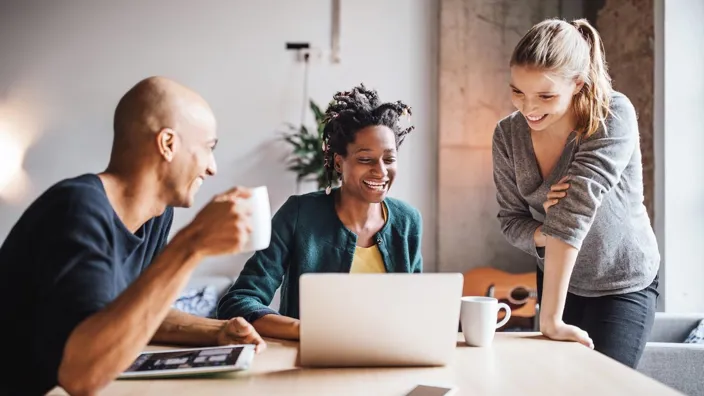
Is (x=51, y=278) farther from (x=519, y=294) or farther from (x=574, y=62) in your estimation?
(x=519, y=294)

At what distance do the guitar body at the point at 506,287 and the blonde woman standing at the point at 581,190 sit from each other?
79.9 inches

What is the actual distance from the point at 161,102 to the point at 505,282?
9.87 feet

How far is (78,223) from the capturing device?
104cm

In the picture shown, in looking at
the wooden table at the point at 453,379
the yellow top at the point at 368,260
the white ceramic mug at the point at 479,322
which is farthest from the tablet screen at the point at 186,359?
the yellow top at the point at 368,260

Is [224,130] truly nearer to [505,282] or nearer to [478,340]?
[505,282]

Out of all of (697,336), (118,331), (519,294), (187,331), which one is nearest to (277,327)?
(187,331)

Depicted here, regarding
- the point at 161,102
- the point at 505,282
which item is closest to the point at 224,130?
the point at 505,282

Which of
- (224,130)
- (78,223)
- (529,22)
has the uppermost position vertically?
(529,22)

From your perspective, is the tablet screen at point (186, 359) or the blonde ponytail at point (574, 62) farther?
the blonde ponytail at point (574, 62)

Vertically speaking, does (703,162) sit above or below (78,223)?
above

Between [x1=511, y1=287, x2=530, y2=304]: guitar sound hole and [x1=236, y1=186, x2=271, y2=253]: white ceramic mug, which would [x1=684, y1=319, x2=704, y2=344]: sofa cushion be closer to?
[x1=511, y1=287, x2=530, y2=304]: guitar sound hole

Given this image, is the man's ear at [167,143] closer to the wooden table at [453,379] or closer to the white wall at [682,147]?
the wooden table at [453,379]

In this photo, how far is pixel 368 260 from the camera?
74.8 inches

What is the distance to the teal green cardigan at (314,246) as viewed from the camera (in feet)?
5.99
